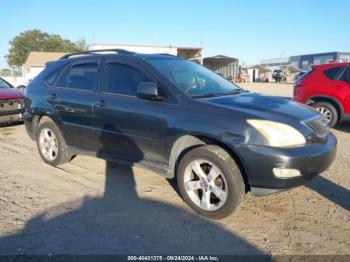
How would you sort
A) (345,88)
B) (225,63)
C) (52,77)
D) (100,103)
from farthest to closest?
(225,63)
(345,88)
(52,77)
(100,103)

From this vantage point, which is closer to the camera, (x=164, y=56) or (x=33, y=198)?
(x=33, y=198)

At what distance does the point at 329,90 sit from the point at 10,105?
817cm

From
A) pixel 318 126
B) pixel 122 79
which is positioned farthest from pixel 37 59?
pixel 318 126

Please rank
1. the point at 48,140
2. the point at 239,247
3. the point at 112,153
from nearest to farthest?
the point at 239,247 < the point at 112,153 < the point at 48,140

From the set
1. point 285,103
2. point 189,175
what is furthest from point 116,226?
point 285,103

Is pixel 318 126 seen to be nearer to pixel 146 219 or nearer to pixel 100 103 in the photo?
pixel 146 219

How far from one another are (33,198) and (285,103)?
134 inches

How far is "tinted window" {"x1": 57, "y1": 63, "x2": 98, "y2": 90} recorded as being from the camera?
15.6 feet

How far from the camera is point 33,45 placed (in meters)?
69.8

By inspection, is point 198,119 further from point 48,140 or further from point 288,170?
point 48,140

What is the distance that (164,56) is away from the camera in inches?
190

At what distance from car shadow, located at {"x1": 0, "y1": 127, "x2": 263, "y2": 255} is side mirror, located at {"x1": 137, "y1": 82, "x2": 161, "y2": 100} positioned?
1289 mm

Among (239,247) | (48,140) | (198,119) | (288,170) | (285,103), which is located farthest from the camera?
(48,140)

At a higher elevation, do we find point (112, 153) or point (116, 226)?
point (112, 153)
